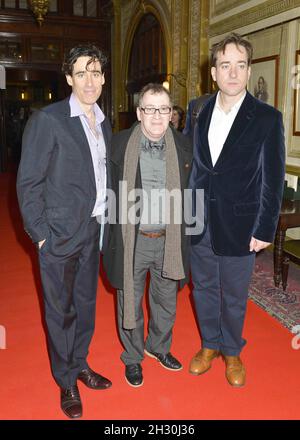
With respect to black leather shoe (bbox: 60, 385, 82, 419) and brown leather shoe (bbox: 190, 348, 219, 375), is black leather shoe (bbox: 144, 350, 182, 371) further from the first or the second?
black leather shoe (bbox: 60, 385, 82, 419)

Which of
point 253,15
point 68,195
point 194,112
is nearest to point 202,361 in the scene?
point 68,195

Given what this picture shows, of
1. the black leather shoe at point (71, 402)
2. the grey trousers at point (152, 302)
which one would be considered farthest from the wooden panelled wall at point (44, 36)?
the black leather shoe at point (71, 402)

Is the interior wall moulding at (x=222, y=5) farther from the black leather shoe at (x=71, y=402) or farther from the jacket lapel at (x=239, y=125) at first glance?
the black leather shoe at (x=71, y=402)

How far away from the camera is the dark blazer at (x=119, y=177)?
2344 mm

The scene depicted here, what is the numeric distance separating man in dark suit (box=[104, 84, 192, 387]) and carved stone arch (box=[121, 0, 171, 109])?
6510mm

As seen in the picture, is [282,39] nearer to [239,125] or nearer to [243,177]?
[239,125]

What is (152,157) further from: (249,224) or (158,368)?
(158,368)

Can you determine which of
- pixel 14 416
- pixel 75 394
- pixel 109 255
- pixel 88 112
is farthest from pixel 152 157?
pixel 14 416

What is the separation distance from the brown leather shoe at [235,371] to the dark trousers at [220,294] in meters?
0.04

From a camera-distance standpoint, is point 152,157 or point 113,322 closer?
point 152,157

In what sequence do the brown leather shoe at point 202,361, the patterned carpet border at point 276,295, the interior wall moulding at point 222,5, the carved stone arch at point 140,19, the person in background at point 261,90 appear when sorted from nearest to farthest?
1. the brown leather shoe at point 202,361
2. the patterned carpet border at point 276,295
3. the person in background at point 261,90
4. the interior wall moulding at point 222,5
5. the carved stone arch at point 140,19

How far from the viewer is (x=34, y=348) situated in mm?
3086

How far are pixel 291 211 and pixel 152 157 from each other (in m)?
2.27

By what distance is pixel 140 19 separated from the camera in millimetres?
10141
